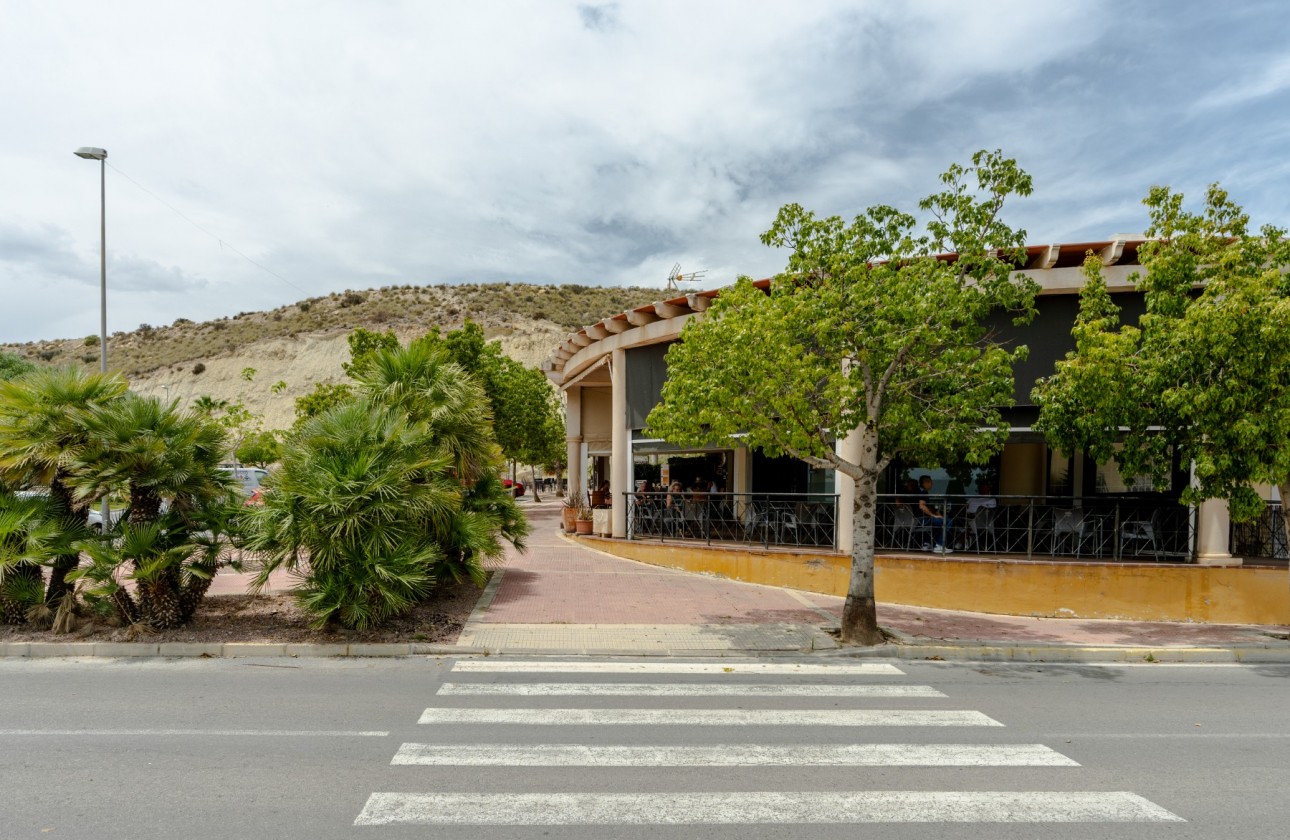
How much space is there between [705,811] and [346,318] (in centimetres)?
7745

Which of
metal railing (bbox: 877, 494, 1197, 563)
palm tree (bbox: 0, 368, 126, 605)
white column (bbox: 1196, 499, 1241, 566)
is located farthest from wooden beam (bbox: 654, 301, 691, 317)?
white column (bbox: 1196, 499, 1241, 566)

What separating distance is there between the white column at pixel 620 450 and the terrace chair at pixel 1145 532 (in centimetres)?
971

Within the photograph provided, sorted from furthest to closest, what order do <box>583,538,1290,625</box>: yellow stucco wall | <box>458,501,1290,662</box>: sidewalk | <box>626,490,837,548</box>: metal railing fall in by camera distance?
<box>626,490,837,548</box>: metal railing < <box>583,538,1290,625</box>: yellow stucco wall < <box>458,501,1290,662</box>: sidewalk

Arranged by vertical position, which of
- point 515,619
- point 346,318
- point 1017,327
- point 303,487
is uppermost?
point 346,318

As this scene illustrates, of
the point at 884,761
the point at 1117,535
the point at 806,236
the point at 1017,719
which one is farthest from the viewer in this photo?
the point at 1117,535

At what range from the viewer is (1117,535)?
1301cm

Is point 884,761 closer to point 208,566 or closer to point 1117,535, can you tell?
point 208,566

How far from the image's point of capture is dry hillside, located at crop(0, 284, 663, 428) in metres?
68.6

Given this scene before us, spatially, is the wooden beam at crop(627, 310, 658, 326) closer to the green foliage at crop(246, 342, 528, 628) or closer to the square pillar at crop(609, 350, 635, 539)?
the square pillar at crop(609, 350, 635, 539)

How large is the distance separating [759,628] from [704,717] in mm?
3924

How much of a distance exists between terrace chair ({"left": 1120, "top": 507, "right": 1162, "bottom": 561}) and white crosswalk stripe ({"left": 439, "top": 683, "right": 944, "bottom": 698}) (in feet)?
24.0

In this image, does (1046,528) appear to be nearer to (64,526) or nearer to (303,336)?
(64,526)

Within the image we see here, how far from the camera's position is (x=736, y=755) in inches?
228

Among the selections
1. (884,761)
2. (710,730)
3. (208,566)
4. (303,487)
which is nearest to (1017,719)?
(884,761)
